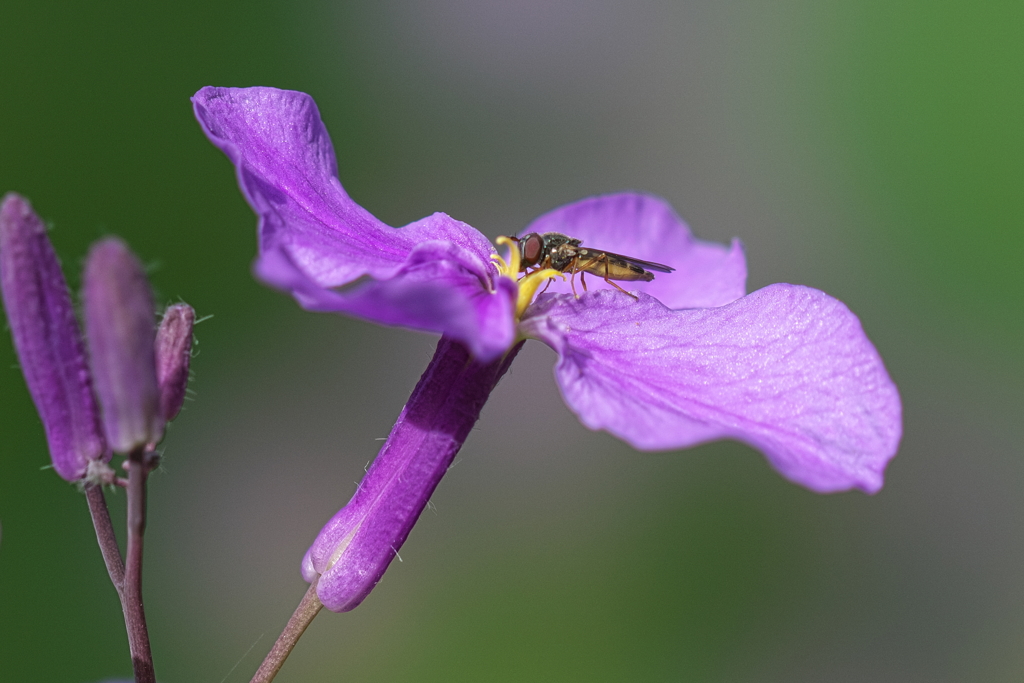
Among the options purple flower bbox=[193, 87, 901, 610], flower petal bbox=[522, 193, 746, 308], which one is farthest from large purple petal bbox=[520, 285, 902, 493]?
flower petal bbox=[522, 193, 746, 308]

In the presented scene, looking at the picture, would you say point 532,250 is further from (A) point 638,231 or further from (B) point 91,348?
(B) point 91,348

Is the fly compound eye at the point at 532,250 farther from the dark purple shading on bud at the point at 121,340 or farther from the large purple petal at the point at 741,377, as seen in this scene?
the dark purple shading on bud at the point at 121,340

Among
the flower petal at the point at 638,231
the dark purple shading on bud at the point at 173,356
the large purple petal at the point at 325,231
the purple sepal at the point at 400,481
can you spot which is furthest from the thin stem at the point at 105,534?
the flower petal at the point at 638,231

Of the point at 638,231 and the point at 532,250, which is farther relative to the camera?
the point at 638,231

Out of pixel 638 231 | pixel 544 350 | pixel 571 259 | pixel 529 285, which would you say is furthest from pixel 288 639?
pixel 544 350

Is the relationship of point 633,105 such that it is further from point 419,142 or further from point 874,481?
point 874,481

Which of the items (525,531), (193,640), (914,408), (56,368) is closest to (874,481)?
(56,368)
